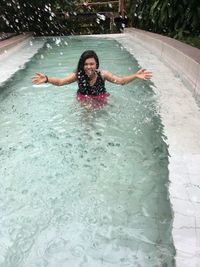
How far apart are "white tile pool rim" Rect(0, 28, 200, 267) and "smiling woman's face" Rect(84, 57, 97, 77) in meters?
1.09

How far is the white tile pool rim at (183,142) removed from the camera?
9.14 feet

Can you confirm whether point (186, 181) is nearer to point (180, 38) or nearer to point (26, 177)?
point (26, 177)

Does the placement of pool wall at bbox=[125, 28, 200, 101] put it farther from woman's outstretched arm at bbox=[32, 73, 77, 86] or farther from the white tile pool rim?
woman's outstretched arm at bbox=[32, 73, 77, 86]

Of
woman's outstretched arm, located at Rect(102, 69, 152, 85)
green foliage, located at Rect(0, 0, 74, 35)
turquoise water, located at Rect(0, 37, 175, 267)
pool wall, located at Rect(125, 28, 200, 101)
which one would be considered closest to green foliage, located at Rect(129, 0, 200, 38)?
pool wall, located at Rect(125, 28, 200, 101)

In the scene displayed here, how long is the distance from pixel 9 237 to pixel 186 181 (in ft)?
4.99

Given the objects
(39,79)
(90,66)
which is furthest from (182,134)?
(39,79)

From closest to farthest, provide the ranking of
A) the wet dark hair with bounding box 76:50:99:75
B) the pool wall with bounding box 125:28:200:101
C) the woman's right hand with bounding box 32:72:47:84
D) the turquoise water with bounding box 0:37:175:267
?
the turquoise water with bounding box 0:37:175:267 < the woman's right hand with bounding box 32:72:47:84 < the wet dark hair with bounding box 76:50:99:75 < the pool wall with bounding box 125:28:200:101

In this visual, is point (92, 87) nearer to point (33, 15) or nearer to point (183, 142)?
point (183, 142)

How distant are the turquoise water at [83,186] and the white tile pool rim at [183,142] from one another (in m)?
0.09

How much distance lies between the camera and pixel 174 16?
16.2 meters

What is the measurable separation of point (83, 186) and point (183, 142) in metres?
1.42

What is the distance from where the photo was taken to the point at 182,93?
6965mm

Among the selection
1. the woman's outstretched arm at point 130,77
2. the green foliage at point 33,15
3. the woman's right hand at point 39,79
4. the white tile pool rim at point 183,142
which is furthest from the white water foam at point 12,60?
the green foliage at point 33,15

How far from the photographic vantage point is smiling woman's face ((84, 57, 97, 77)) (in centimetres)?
555
